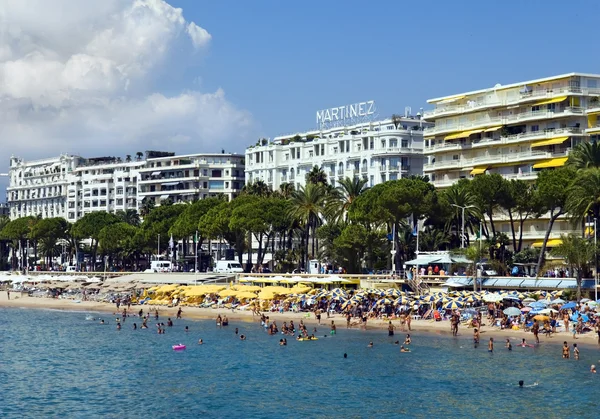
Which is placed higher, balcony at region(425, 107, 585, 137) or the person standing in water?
balcony at region(425, 107, 585, 137)

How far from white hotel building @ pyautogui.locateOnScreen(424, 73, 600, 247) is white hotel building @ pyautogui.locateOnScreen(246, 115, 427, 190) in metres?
11.0

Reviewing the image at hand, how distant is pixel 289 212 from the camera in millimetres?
113750

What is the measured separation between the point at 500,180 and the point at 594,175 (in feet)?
60.5

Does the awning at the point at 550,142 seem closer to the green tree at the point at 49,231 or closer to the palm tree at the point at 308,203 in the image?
the palm tree at the point at 308,203

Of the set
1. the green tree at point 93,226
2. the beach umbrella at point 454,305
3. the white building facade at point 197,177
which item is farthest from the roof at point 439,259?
the white building facade at point 197,177

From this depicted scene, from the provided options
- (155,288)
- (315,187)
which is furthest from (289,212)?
(155,288)

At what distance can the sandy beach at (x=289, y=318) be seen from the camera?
2741 inches

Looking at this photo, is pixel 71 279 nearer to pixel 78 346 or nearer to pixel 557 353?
pixel 78 346

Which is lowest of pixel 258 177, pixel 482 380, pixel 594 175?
pixel 482 380

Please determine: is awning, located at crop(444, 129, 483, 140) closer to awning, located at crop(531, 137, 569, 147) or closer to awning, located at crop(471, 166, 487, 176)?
awning, located at crop(471, 166, 487, 176)

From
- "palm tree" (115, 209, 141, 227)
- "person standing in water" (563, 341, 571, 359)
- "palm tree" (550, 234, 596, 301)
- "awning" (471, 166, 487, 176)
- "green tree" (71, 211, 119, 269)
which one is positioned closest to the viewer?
"person standing in water" (563, 341, 571, 359)

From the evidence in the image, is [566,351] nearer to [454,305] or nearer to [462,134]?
[454,305]

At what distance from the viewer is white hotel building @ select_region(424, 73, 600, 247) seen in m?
106

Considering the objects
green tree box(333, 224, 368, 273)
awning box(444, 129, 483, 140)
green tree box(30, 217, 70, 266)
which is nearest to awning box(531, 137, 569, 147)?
awning box(444, 129, 483, 140)
